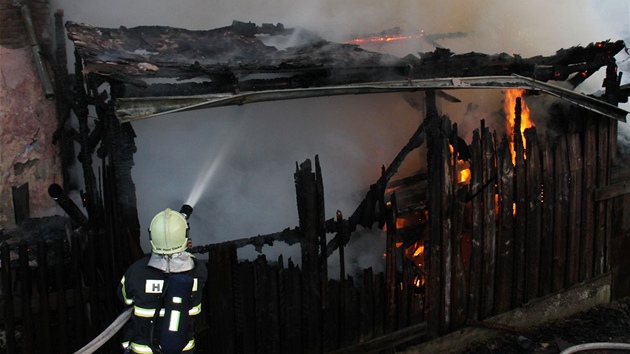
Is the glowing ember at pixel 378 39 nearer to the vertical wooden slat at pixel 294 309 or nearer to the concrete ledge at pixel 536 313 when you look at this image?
the vertical wooden slat at pixel 294 309

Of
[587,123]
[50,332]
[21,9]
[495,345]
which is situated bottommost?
[495,345]

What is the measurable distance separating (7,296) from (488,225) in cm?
488

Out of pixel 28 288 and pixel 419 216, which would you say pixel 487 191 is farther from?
pixel 28 288

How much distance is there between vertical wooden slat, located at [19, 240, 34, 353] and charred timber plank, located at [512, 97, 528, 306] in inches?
201

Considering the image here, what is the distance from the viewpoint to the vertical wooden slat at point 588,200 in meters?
7.70

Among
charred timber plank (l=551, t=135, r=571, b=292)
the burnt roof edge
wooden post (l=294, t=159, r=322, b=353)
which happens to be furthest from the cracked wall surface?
charred timber plank (l=551, t=135, r=571, b=292)

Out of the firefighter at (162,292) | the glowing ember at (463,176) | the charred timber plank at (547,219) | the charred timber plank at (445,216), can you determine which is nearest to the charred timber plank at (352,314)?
the charred timber plank at (445,216)

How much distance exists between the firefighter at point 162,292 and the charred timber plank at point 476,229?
138 inches

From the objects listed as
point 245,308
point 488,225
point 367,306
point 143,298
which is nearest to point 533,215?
point 488,225

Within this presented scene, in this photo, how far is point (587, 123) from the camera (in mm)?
7664

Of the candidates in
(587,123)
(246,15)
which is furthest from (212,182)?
(587,123)

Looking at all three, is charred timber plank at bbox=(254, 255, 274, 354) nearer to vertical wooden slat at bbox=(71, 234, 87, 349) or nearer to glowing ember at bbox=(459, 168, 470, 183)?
vertical wooden slat at bbox=(71, 234, 87, 349)

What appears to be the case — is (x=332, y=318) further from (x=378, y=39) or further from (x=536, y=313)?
(x=378, y=39)

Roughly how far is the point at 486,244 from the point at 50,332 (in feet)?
15.0
